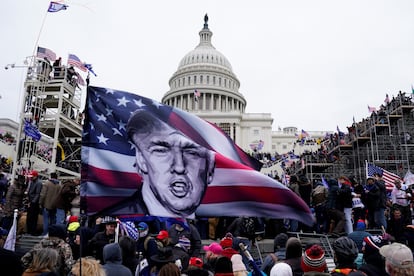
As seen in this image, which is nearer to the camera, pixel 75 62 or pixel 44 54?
pixel 44 54

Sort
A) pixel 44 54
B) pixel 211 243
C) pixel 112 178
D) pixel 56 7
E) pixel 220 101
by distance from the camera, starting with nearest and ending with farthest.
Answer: pixel 112 178, pixel 211 243, pixel 56 7, pixel 44 54, pixel 220 101

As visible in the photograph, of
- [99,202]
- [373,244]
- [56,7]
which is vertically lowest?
[373,244]

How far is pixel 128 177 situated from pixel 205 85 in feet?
279

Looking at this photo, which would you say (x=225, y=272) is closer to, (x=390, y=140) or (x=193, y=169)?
(x=193, y=169)

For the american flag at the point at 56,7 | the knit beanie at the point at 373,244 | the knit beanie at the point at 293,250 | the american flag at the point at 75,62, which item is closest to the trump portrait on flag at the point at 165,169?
the knit beanie at the point at 293,250

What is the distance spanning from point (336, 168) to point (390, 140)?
5.96m

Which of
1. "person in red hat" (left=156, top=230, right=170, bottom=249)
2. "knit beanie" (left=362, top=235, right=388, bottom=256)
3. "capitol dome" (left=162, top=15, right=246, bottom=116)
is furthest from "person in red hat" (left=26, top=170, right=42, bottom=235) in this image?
→ "capitol dome" (left=162, top=15, right=246, bottom=116)

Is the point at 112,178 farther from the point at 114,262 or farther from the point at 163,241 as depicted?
the point at 163,241

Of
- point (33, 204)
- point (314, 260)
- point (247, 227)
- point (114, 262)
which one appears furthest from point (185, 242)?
point (33, 204)

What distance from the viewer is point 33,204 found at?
9.11 meters

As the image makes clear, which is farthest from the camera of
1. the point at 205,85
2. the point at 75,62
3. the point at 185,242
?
the point at 205,85

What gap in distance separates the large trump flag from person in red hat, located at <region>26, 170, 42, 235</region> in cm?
592

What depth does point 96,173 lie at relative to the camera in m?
3.98

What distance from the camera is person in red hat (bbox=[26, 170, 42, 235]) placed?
9.12 m
